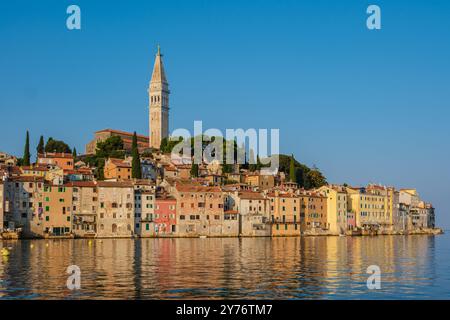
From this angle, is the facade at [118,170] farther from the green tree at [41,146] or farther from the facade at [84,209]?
the facade at [84,209]

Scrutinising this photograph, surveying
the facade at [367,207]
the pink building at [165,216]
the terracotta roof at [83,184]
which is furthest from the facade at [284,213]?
the terracotta roof at [83,184]

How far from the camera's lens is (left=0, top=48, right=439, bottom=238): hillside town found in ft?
247

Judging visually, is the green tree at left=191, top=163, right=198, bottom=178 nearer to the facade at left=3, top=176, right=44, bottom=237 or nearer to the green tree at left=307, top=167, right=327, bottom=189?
the green tree at left=307, top=167, right=327, bottom=189

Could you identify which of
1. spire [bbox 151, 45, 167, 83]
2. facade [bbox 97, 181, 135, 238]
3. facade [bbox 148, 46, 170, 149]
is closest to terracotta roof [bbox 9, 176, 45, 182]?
facade [bbox 97, 181, 135, 238]

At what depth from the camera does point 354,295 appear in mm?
26453

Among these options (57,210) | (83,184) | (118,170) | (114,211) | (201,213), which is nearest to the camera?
(57,210)

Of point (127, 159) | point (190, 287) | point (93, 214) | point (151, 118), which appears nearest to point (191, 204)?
point (93, 214)

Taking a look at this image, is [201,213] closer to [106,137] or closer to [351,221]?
[351,221]

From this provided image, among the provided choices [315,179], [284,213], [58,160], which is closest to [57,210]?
[58,160]

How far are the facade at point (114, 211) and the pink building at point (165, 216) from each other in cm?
348

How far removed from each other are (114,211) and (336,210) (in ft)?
117

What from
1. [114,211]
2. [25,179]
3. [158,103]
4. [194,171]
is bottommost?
[114,211]

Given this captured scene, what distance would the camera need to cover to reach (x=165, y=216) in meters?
82.2
